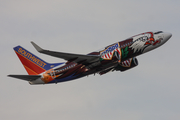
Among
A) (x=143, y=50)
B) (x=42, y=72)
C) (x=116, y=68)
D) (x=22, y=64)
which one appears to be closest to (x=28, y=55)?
(x=22, y=64)

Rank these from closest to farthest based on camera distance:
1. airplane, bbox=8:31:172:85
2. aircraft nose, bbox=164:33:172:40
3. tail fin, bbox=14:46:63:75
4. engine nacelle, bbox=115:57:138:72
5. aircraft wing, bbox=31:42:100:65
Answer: aircraft wing, bbox=31:42:100:65 → airplane, bbox=8:31:172:85 → aircraft nose, bbox=164:33:172:40 → engine nacelle, bbox=115:57:138:72 → tail fin, bbox=14:46:63:75

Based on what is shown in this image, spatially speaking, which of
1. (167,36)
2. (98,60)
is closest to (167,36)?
(167,36)

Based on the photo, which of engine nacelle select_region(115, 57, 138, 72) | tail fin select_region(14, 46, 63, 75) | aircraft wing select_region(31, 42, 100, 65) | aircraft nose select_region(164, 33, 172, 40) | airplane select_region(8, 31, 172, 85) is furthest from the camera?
tail fin select_region(14, 46, 63, 75)

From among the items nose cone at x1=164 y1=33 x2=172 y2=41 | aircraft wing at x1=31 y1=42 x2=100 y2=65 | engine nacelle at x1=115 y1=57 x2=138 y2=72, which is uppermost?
nose cone at x1=164 y1=33 x2=172 y2=41

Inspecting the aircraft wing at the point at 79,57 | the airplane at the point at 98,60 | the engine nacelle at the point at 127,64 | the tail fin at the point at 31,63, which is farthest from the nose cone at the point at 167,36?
the tail fin at the point at 31,63

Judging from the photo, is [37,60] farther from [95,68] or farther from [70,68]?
[95,68]

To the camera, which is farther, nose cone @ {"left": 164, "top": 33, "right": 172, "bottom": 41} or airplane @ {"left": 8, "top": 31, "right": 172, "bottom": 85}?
nose cone @ {"left": 164, "top": 33, "right": 172, "bottom": 41}

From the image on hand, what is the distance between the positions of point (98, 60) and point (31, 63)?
47.4ft

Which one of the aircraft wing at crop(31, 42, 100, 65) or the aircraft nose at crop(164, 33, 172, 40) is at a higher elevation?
the aircraft nose at crop(164, 33, 172, 40)

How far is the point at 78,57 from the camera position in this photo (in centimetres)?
4300

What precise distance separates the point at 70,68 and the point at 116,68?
926 cm

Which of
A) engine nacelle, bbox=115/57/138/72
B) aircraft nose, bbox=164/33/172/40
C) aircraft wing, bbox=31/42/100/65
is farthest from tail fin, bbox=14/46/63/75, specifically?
aircraft nose, bbox=164/33/172/40

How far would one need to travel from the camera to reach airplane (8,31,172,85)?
4331 cm

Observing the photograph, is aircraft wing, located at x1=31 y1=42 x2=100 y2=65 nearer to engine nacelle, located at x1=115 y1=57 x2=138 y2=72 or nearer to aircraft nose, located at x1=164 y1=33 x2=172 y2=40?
engine nacelle, located at x1=115 y1=57 x2=138 y2=72
